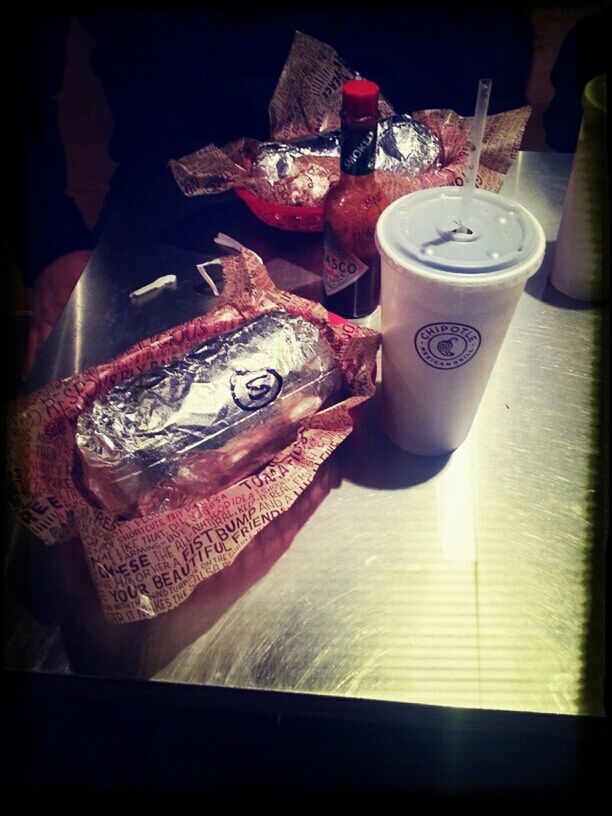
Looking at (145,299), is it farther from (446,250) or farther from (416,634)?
(416,634)

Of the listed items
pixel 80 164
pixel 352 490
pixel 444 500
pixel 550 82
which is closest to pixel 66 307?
pixel 352 490

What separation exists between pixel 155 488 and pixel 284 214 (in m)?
0.64

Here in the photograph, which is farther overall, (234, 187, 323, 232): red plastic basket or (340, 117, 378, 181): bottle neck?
(234, 187, 323, 232): red plastic basket

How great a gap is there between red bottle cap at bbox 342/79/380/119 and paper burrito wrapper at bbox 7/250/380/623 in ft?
0.92

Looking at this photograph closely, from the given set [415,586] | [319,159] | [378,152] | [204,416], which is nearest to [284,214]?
[319,159]

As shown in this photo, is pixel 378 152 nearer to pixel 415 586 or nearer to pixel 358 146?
pixel 358 146

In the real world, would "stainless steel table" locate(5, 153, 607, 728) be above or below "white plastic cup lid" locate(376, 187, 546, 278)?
below

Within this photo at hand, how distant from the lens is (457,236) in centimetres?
71

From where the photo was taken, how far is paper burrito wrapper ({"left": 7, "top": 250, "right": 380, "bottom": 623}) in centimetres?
74

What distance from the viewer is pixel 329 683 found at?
714mm

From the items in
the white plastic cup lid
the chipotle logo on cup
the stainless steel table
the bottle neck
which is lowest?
the stainless steel table

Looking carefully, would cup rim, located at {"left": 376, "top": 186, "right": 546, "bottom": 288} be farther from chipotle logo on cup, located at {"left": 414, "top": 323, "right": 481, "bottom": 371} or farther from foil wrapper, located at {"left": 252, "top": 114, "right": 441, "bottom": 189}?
foil wrapper, located at {"left": 252, "top": 114, "right": 441, "bottom": 189}

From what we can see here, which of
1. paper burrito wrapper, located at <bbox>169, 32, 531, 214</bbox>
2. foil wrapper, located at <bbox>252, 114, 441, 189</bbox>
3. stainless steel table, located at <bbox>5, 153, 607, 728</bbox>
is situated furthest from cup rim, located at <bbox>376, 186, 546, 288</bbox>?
foil wrapper, located at <bbox>252, 114, 441, 189</bbox>

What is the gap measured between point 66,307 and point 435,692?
85cm
